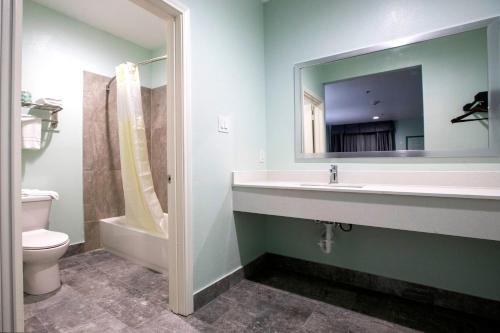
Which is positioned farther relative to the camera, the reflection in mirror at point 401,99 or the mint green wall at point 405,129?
the mint green wall at point 405,129

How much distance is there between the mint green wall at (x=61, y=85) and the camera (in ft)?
7.22

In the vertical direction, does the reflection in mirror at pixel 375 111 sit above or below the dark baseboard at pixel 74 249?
above

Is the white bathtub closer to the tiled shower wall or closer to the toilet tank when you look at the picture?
the tiled shower wall

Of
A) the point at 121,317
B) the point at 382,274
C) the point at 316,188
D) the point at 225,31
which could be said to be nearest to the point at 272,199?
the point at 316,188

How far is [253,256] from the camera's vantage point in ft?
6.95

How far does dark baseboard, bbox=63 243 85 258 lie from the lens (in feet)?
7.99

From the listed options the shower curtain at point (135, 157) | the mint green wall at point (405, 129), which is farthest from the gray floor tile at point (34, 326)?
the mint green wall at point (405, 129)

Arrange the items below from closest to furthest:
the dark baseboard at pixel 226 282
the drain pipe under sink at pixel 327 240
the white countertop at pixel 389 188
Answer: the white countertop at pixel 389 188, the dark baseboard at pixel 226 282, the drain pipe under sink at pixel 327 240

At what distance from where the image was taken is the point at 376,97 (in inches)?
70.8

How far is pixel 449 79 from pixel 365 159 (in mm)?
705

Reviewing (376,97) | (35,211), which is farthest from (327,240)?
(35,211)

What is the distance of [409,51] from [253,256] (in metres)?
1.94

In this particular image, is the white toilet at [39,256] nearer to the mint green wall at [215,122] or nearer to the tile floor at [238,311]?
the tile floor at [238,311]

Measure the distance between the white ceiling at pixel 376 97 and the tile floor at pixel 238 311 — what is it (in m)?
1.28
